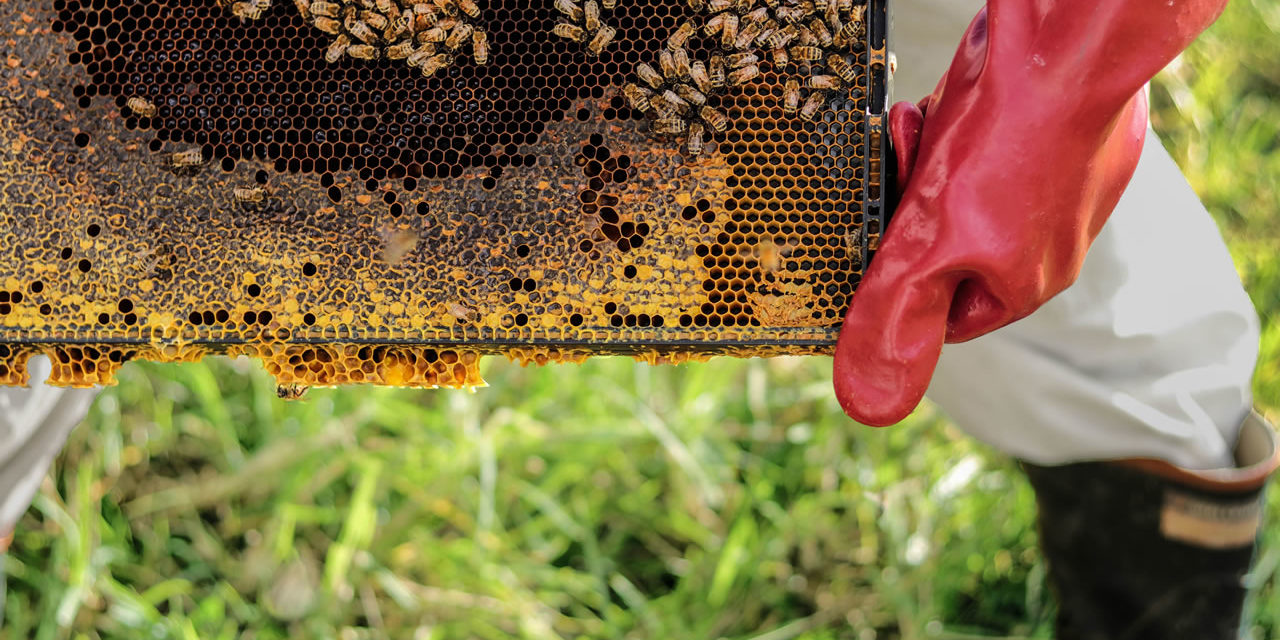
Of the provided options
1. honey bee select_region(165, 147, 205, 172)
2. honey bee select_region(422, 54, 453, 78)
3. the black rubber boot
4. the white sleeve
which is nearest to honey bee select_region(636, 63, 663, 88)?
honey bee select_region(422, 54, 453, 78)

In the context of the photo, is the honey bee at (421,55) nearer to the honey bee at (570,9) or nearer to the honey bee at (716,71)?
the honey bee at (570,9)

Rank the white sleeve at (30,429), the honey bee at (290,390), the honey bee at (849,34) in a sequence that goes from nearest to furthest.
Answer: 1. the honey bee at (849,34)
2. the honey bee at (290,390)
3. the white sleeve at (30,429)

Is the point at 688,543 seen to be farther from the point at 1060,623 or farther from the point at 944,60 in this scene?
the point at 944,60

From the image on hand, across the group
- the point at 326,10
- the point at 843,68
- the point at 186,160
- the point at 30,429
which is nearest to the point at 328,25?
the point at 326,10

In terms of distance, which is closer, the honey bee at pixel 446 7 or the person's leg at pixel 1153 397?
the honey bee at pixel 446 7

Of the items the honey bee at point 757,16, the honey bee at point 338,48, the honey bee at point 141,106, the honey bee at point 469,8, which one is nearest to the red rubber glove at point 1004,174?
the honey bee at point 757,16

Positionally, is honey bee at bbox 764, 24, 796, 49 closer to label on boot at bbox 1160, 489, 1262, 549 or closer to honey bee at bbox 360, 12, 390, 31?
honey bee at bbox 360, 12, 390, 31

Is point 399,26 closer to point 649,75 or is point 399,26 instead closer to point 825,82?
point 649,75
